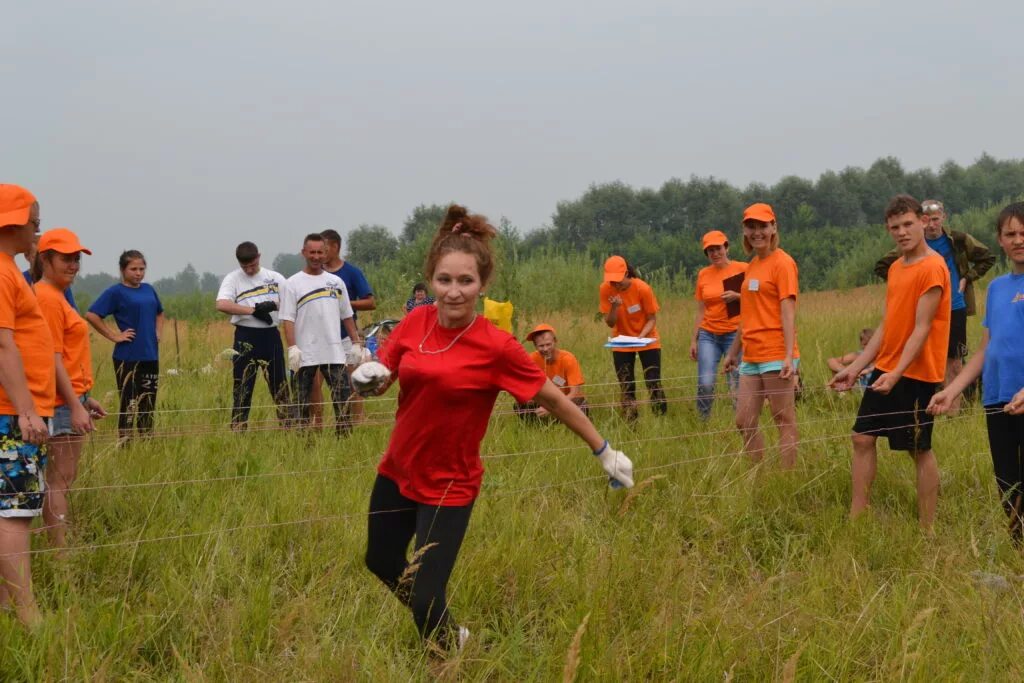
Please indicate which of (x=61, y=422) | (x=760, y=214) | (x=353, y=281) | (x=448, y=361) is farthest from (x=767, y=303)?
(x=61, y=422)

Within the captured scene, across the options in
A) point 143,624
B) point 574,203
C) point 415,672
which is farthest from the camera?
point 574,203

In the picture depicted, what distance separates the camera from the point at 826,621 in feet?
11.1

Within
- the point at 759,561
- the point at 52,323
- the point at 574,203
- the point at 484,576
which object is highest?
the point at 574,203

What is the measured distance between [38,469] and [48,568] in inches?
24.4

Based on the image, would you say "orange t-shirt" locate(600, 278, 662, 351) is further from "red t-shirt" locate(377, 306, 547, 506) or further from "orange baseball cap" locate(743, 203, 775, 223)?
"red t-shirt" locate(377, 306, 547, 506)

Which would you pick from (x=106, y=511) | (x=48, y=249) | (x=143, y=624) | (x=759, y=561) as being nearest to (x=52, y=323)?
(x=48, y=249)

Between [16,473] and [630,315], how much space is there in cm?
574

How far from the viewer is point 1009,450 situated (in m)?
4.20

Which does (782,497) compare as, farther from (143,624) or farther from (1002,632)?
(143,624)

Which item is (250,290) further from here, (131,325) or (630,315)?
(630,315)

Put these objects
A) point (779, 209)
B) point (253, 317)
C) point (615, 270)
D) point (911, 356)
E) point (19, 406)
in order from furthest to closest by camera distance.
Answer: point (779, 209) → point (615, 270) → point (253, 317) → point (911, 356) → point (19, 406)

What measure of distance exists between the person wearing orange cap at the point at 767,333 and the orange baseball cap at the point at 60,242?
3832 mm

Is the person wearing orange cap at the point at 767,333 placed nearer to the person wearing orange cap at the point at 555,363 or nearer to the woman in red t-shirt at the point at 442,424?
the person wearing orange cap at the point at 555,363

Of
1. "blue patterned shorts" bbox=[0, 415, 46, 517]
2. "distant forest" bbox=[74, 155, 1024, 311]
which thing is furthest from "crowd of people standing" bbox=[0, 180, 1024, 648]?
"distant forest" bbox=[74, 155, 1024, 311]
